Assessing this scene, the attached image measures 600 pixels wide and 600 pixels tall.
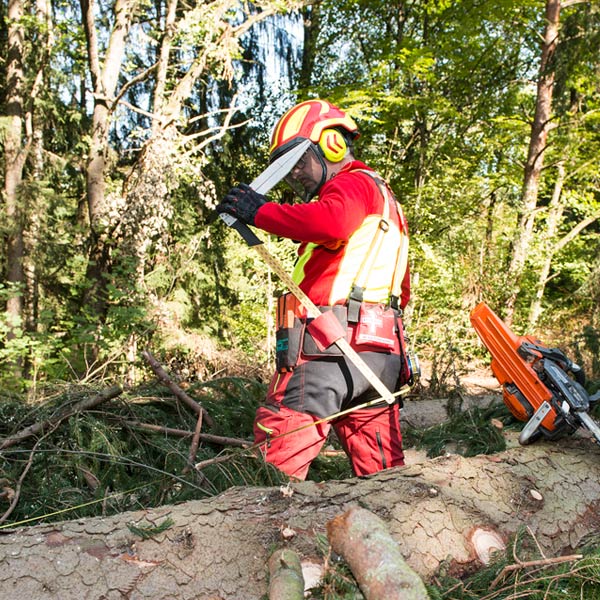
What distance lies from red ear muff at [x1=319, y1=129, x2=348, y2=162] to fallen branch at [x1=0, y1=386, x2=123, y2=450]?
1702 mm

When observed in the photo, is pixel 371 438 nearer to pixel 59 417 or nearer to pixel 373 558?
pixel 373 558

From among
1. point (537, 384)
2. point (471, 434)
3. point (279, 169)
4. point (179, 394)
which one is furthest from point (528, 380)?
point (179, 394)

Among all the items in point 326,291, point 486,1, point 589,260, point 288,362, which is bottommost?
point 589,260

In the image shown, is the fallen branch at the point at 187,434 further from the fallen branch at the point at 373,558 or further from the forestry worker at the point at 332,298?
the fallen branch at the point at 373,558

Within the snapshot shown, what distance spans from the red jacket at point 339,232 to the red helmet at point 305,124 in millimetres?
226

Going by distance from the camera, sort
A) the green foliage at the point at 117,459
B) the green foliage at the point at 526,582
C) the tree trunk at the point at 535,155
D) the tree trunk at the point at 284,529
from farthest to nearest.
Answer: the tree trunk at the point at 535,155
the green foliage at the point at 117,459
the green foliage at the point at 526,582
the tree trunk at the point at 284,529

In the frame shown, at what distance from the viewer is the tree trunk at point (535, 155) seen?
11.0m

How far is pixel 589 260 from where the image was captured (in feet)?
44.5

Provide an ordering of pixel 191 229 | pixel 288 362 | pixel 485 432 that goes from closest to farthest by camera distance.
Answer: pixel 288 362 → pixel 485 432 → pixel 191 229

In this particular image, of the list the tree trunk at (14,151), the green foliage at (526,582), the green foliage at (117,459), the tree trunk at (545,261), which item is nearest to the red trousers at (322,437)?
the green foliage at (117,459)

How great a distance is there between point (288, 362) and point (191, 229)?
900cm

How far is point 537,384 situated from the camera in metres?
3.20

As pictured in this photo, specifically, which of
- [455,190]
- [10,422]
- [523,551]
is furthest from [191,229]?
[523,551]

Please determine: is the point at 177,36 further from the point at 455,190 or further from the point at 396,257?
the point at 396,257
